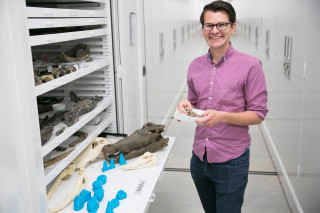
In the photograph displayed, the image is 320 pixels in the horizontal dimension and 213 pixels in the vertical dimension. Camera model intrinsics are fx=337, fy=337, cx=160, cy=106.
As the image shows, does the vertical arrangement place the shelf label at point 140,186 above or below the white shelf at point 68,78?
below

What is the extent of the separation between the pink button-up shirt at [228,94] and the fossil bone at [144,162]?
10.7 inches

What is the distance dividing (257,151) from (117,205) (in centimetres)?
314

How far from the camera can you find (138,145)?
84.5 inches

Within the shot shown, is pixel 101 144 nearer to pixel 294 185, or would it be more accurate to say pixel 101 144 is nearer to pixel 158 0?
pixel 294 185

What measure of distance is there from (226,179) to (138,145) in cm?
61

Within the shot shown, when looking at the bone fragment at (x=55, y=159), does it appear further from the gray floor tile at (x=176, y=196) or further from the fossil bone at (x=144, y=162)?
the gray floor tile at (x=176, y=196)

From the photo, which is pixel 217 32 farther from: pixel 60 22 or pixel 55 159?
pixel 55 159

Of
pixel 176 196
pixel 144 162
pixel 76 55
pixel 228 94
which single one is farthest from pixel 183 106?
pixel 176 196

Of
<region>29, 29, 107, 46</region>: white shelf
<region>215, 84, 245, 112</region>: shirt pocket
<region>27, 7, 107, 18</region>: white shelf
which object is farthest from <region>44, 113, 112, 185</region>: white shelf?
<region>215, 84, 245, 112</region>: shirt pocket

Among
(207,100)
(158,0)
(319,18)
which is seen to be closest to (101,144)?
(207,100)

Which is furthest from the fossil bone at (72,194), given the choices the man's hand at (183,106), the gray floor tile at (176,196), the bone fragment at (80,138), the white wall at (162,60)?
the white wall at (162,60)

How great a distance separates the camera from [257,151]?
4359 millimetres

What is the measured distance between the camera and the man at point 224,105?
1.73m

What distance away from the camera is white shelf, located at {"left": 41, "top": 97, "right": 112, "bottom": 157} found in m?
1.63
